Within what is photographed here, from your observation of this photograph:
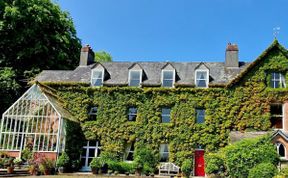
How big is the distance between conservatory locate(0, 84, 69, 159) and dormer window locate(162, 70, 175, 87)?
341 inches

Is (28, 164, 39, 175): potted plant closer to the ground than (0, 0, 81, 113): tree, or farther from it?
closer to the ground

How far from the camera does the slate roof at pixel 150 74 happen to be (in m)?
28.5

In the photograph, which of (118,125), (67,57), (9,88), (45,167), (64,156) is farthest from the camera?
(67,57)

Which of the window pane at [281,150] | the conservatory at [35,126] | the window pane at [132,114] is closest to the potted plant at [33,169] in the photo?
the conservatory at [35,126]

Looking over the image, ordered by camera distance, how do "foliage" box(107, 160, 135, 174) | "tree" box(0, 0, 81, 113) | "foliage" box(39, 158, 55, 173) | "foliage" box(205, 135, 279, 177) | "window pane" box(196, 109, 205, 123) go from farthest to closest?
"tree" box(0, 0, 81, 113), "window pane" box(196, 109, 205, 123), "foliage" box(107, 160, 135, 174), "foliage" box(39, 158, 55, 173), "foliage" box(205, 135, 279, 177)

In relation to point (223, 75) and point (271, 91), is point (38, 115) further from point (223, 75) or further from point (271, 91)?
point (271, 91)

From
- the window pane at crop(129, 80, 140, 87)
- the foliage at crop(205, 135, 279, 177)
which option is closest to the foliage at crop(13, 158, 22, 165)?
the window pane at crop(129, 80, 140, 87)

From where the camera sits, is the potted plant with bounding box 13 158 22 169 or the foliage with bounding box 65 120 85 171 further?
the foliage with bounding box 65 120 85 171

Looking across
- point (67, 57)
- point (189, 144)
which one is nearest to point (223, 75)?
point (189, 144)

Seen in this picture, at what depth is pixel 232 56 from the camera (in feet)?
97.2

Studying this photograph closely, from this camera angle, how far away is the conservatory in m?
25.8

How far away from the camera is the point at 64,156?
25.3 metres

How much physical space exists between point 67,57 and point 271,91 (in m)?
24.0

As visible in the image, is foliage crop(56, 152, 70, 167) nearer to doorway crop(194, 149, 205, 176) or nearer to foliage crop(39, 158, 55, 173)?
foliage crop(39, 158, 55, 173)
